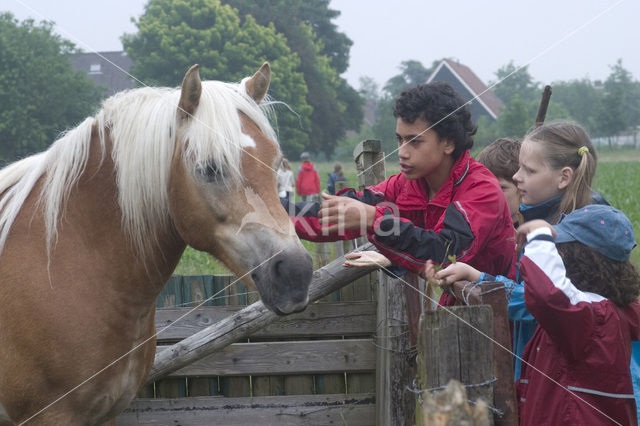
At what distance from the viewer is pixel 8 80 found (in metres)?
32.2

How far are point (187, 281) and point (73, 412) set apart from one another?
5.47 ft

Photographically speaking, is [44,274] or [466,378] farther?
[44,274]

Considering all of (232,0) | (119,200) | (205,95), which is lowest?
(119,200)

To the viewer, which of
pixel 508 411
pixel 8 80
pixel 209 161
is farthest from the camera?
pixel 8 80

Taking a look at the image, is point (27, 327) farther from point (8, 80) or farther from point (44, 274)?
point (8, 80)

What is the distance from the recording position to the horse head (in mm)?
2221

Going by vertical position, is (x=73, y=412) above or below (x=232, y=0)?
below

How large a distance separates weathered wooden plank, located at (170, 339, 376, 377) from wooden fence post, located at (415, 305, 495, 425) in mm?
2264

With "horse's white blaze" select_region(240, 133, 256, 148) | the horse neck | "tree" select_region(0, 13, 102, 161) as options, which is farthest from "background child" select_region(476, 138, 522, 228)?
"tree" select_region(0, 13, 102, 161)

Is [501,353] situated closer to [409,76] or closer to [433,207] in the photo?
[433,207]

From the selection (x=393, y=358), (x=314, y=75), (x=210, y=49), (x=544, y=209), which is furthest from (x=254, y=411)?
(x=314, y=75)

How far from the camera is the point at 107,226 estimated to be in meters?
2.51

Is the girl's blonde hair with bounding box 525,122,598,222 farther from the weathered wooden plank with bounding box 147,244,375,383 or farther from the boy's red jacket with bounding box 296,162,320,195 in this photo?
the boy's red jacket with bounding box 296,162,320,195

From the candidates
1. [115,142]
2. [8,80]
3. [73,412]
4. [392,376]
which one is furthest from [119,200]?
[8,80]
